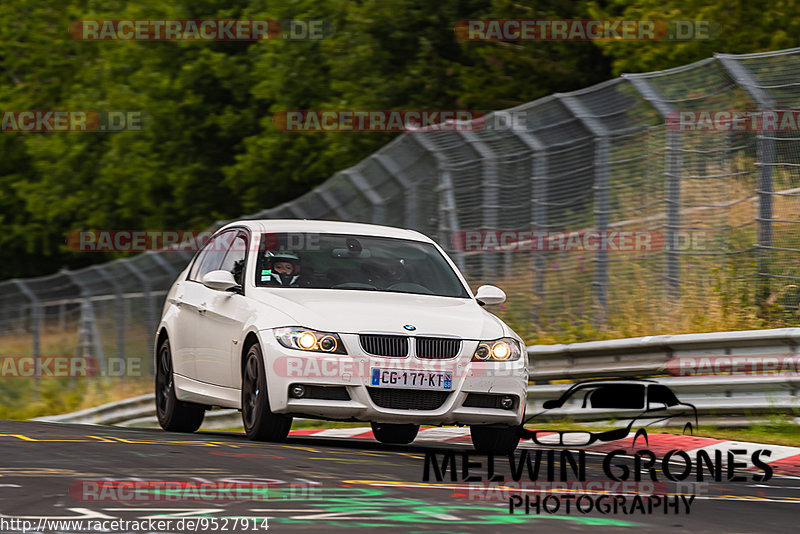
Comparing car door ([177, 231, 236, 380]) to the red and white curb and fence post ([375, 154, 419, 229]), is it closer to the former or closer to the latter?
the red and white curb

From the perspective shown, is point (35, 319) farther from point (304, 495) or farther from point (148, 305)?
point (304, 495)

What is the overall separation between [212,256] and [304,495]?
5254mm

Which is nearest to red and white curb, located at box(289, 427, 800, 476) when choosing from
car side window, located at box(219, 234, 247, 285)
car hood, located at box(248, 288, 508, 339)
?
car hood, located at box(248, 288, 508, 339)

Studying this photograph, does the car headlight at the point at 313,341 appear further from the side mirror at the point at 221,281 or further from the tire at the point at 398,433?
the tire at the point at 398,433

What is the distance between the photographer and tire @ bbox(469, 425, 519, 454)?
10.5 metres

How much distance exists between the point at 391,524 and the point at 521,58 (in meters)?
24.6

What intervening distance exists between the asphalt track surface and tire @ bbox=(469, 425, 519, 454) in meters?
0.57

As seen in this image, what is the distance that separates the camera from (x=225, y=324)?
10.9m

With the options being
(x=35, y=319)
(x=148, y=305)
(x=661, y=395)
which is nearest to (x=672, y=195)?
(x=661, y=395)

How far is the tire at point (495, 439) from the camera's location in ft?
34.4

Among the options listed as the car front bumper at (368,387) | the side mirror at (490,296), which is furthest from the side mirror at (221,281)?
the side mirror at (490,296)

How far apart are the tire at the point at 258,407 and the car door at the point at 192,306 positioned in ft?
3.94

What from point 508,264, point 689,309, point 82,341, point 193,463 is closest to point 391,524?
point 193,463

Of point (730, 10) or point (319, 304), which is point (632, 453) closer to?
point (319, 304)
